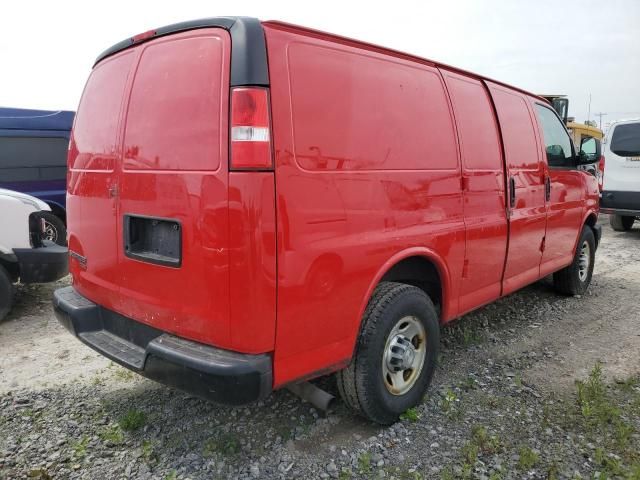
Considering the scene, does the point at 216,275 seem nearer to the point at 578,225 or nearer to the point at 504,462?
the point at 504,462

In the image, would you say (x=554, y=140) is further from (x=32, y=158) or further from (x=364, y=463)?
(x=32, y=158)

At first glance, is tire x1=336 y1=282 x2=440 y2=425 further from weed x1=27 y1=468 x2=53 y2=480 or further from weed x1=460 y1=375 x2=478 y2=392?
weed x1=27 y1=468 x2=53 y2=480

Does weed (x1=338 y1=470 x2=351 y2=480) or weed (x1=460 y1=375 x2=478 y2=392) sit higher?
weed (x1=460 y1=375 x2=478 y2=392)

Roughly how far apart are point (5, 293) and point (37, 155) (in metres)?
3.61

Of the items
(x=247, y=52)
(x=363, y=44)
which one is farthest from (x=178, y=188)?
(x=363, y=44)

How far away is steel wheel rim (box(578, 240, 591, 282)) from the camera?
5577mm

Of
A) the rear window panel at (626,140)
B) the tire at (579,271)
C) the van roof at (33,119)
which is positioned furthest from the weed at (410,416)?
the rear window panel at (626,140)

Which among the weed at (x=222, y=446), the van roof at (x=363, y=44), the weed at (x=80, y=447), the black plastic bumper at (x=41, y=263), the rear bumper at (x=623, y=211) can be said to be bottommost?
the weed at (x=80, y=447)

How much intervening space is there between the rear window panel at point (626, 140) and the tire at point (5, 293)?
9979mm

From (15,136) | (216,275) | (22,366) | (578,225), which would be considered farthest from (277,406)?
(15,136)

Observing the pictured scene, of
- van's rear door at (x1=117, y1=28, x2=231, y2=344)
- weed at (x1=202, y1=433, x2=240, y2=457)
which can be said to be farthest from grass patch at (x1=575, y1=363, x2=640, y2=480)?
van's rear door at (x1=117, y1=28, x2=231, y2=344)

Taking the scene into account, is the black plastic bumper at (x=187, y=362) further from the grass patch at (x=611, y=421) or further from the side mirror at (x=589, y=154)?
the side mirror at (x=589, y=154)

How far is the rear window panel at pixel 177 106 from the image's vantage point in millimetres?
2211

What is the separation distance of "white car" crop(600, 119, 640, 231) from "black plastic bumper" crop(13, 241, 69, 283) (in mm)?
9302
